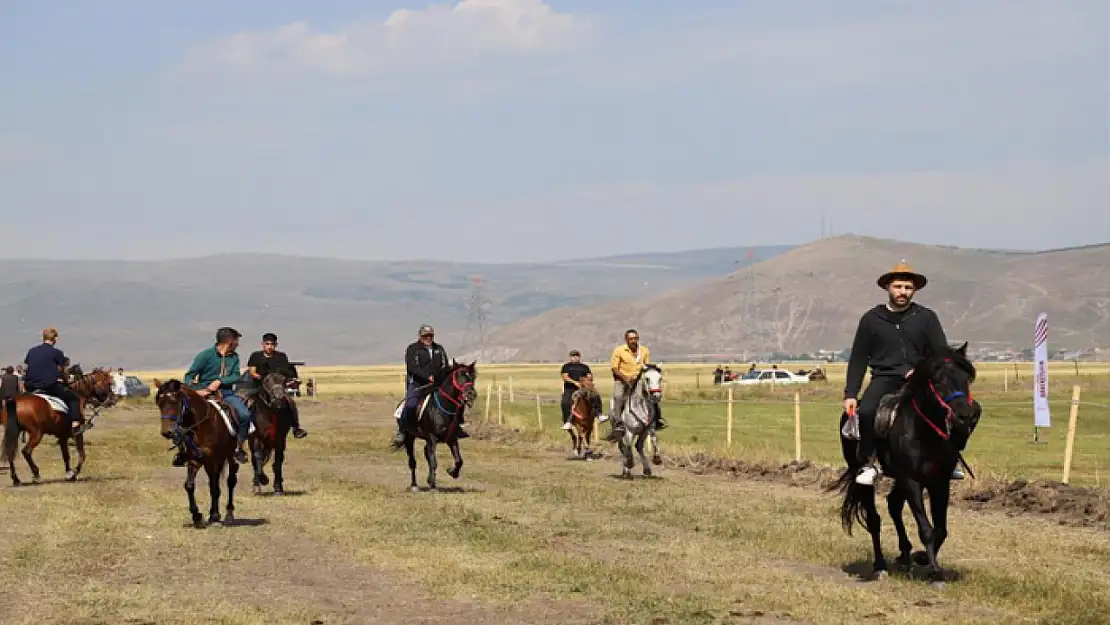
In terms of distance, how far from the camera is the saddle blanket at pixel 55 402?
89.6 ft

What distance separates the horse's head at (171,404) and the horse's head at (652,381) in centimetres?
985

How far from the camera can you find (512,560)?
616 inches

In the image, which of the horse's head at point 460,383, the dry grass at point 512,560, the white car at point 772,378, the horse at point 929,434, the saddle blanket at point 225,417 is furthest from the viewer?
the white car at point 772,378

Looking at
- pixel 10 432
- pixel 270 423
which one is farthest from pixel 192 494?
pixel 10 432

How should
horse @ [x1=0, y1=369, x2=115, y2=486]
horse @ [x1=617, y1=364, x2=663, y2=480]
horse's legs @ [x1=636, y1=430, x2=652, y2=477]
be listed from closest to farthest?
horse @ [x1=0, y1=369, x2=115, y2=486] → horse @ [x1=617, y1=364, x2=663, y2=480] → horse's legs @ [x1=636, y1=430, x2=652, y2=477]

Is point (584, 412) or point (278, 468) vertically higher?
point (584, 412)

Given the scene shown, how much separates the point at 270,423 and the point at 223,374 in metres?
3.91

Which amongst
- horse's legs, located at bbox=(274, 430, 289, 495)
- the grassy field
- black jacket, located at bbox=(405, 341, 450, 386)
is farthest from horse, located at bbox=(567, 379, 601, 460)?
horse's legs, located at bbox=(274, 430, 289, 495)

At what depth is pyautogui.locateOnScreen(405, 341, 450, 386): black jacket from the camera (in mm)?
24188

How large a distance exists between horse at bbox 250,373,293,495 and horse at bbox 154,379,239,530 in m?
3.73

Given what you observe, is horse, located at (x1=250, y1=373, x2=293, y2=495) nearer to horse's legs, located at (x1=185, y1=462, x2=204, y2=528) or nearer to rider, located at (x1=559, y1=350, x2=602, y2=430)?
horse's legs, located at (x1=185, y1=462, x2=204, y2=528)

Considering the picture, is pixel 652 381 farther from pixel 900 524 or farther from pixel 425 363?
pixel 900 524

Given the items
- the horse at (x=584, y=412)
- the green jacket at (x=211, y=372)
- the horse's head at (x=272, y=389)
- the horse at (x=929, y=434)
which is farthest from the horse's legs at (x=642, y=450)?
the horse at (x=929, y=434)

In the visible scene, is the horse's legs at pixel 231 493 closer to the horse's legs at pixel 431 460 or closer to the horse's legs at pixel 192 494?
the horse's legs at pixel 192 494
